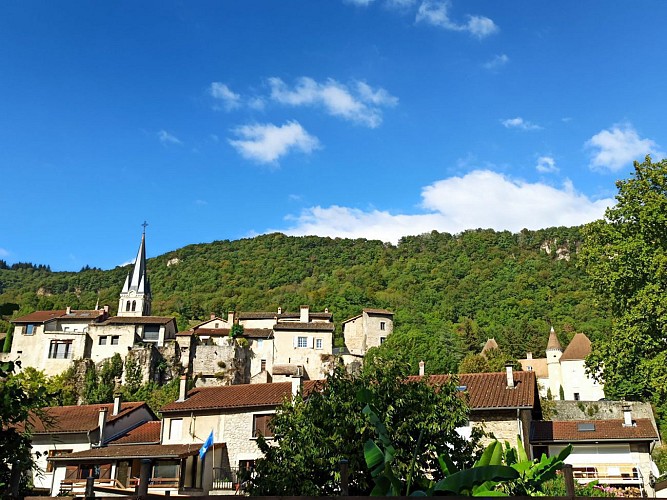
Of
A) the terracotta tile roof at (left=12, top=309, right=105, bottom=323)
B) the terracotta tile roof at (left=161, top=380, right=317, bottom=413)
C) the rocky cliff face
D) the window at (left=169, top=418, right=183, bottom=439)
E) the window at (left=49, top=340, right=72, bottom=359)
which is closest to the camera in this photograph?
the terracotta tile roof at (left=161, top=380, right=317, bottom=413)

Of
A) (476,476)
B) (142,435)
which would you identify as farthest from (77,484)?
(476,476)

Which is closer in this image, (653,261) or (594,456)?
(653,261)

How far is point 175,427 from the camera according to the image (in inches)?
1331

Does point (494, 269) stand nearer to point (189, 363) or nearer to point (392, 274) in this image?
point (392, 274)

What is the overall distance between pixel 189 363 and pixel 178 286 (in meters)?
59.2

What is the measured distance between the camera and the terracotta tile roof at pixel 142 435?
34.6 meters

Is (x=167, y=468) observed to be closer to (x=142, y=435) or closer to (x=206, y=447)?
(x=206, y=447)

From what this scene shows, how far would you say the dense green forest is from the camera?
281ft

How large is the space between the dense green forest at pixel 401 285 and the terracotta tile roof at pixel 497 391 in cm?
2877

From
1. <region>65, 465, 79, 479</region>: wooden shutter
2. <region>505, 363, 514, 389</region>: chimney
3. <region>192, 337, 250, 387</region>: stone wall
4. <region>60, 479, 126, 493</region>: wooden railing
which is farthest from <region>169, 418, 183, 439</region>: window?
<region>192, 337, 250, 387</region>: stone wall

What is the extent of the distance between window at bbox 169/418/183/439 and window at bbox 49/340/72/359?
3284 centimetres

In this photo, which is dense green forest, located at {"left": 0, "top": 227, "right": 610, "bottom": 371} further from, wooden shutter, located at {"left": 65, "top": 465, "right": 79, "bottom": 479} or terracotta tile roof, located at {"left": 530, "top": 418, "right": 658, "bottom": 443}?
wooden shutter, located at {"left": 65, "top": 465, "right": 79, "bottom": 479}

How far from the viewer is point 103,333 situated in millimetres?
62219

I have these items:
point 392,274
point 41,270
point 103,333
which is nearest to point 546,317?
point 392,274
